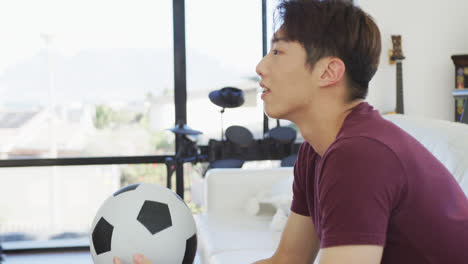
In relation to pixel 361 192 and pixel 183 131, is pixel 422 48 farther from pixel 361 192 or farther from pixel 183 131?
pixel 361 192

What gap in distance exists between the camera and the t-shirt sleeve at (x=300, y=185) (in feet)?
3.57

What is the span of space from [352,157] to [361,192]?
6cm

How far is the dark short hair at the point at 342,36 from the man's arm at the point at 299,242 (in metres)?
0.35

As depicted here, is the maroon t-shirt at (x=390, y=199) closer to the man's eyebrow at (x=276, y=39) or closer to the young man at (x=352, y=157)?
the young man at (x=352, y=157)

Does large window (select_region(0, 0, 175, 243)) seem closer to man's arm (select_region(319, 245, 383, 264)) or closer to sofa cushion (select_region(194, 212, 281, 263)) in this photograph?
sofa cushion (select_region(194, 212, 281, 263))

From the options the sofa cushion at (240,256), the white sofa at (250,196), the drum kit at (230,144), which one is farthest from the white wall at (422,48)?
the sofa cushion at (240,256)

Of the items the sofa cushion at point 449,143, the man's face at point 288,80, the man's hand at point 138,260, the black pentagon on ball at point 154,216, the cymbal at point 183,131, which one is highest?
the man's face at point 288,80

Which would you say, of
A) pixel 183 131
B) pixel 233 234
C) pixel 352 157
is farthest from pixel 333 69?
pixel 183 131

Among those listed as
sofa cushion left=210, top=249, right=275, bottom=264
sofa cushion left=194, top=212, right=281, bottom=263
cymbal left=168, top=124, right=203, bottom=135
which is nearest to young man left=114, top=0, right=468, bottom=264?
sofa cushion left=210, top=249, right=275, bottom=264

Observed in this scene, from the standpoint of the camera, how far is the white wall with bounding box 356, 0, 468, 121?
3602mm

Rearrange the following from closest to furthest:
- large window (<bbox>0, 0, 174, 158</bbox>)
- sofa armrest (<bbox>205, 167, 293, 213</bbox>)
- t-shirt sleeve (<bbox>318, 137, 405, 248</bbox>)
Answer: t-shirt sleeve (<bbox>318, 137, 405, 248</bbox>) → sofa armrest (<bbox>205, 167, 293, 213</bbox>) → large window (<bbox>0, 0, 174, 158</bbox>)

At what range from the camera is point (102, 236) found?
1244mm

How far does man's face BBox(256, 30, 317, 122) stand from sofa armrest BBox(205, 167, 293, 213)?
139cm

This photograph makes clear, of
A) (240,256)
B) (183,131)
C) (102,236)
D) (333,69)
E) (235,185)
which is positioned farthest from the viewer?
(183,131)
